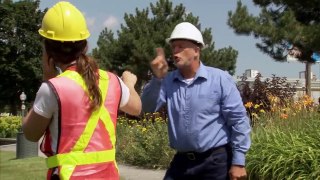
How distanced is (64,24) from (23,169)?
10.8 m

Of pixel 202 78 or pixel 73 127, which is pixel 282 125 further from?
pixel 73 127

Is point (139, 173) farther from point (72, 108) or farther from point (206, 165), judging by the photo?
point (72, 108)

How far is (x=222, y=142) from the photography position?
4.21 meters

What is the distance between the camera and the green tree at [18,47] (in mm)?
63688

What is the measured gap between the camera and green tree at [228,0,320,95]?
2052cm

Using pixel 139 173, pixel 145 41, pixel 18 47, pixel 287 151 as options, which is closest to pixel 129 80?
pixel 287 151

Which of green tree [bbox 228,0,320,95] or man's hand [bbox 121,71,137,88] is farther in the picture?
green tree [bbox 228,0,320,95]

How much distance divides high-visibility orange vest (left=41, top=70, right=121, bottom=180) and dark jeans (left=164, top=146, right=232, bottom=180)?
4.81ft

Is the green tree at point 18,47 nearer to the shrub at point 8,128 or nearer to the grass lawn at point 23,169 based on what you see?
the shrub at point 8,128

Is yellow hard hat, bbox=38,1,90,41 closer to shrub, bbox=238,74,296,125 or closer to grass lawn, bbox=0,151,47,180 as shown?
grass lawn, bbox=0,151,47,180

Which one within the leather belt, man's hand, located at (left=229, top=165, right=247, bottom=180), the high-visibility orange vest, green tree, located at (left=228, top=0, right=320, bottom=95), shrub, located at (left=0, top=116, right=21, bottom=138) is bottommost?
shrub, located at (left=0, top=116, right=21, bottom=138)

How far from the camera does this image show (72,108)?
268 cm

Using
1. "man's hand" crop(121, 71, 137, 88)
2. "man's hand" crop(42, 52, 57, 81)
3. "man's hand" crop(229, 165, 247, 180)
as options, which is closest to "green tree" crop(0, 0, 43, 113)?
"man's hand" crop(229, 165, 247, 180)

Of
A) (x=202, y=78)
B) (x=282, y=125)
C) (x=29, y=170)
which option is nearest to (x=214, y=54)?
(x=29, y=170)
